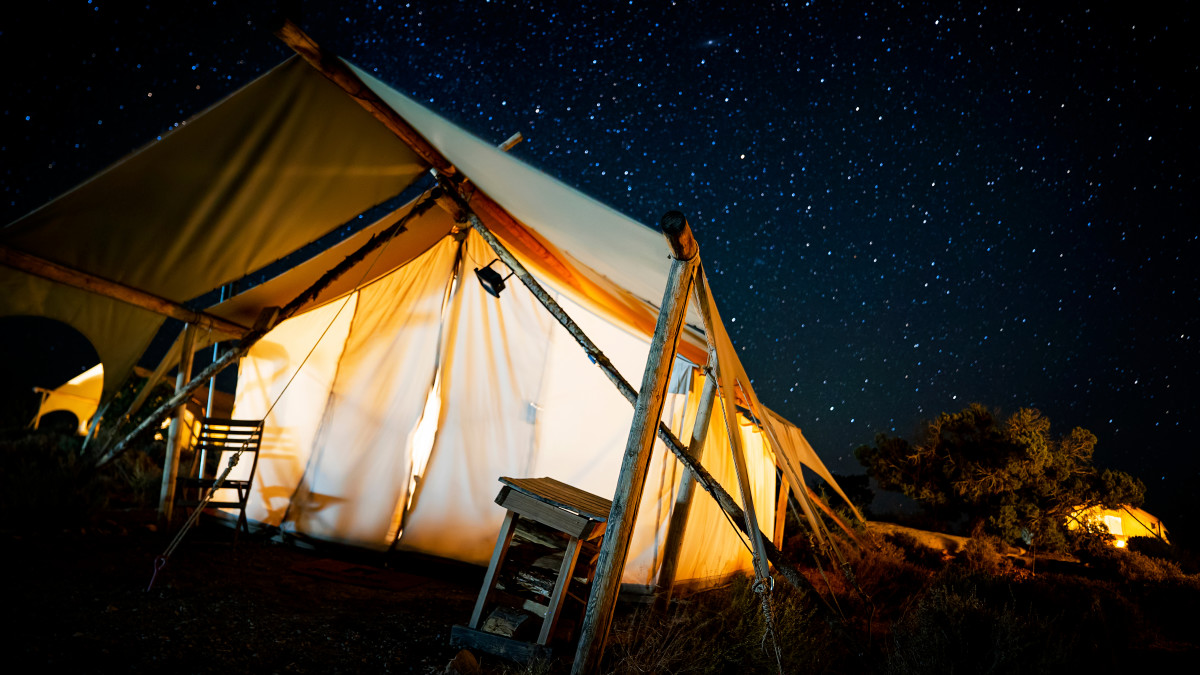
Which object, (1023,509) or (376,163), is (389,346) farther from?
(1023,509)

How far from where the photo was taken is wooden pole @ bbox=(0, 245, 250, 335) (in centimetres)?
306

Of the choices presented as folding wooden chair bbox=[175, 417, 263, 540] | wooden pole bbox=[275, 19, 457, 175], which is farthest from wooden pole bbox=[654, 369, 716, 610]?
folding wooden chair bbox=[175, 417, 263, 540]

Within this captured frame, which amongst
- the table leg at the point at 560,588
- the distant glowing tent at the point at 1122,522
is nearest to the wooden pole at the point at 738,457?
the table leg at the point at 560,588

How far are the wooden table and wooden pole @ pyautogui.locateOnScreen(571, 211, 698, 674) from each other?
0.24 meters

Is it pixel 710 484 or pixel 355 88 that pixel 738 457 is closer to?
pixel 710 484

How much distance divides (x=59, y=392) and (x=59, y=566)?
54.8 ft

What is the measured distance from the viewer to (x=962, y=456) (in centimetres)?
1298

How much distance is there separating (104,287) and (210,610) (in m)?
2.45

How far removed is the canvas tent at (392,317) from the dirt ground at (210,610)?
804 mm

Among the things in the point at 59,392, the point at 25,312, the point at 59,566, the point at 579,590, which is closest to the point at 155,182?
the point at 25,312

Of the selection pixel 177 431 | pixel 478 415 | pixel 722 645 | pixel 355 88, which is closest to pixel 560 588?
pixel 722 645

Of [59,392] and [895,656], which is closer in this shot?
[895,656]

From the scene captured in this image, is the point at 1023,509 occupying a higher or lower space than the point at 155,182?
higher

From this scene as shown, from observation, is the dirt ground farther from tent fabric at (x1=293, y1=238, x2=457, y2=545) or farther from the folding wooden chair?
tent fabric at (x1=293, y1=238, x2=457, y2=545)
